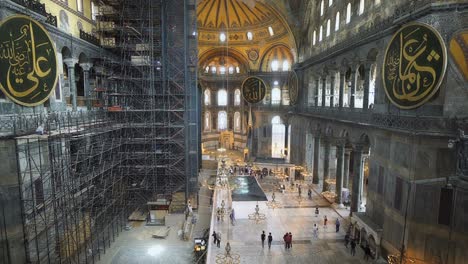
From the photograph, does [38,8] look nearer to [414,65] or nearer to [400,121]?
[414,65]

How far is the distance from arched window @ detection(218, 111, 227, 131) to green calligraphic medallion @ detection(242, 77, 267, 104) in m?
17.2

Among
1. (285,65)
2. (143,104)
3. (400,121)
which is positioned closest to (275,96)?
(285,65)

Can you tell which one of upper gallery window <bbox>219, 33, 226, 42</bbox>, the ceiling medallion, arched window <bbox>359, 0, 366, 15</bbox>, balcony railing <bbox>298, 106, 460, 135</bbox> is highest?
upper gallery window <bbox>219, 33, 226, 42</bbox>

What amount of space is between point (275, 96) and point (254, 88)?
1267 centimetres

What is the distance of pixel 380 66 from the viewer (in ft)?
39.8

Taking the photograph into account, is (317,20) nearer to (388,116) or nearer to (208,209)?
(388,116)

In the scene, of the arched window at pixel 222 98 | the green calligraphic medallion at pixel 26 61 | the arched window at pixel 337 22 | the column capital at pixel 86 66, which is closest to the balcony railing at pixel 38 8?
the green calligraphic medallion at pixel 26 61

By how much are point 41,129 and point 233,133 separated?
1110 inches

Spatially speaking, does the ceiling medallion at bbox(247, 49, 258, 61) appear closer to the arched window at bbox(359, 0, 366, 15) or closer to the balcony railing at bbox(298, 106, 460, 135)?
the balcony railing at bbox(298, 106, 460, 135)

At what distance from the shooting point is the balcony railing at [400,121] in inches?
344

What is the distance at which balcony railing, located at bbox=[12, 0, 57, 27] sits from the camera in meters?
9.87

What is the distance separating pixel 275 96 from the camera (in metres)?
32.0

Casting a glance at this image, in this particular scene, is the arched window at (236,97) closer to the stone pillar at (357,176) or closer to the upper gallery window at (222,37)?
the upper gallery window at (222,37)

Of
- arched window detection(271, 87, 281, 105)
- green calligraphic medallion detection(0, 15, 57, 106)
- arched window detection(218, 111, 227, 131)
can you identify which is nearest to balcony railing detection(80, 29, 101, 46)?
green calligraphic medallion detection(0, 15, 57, 106)
